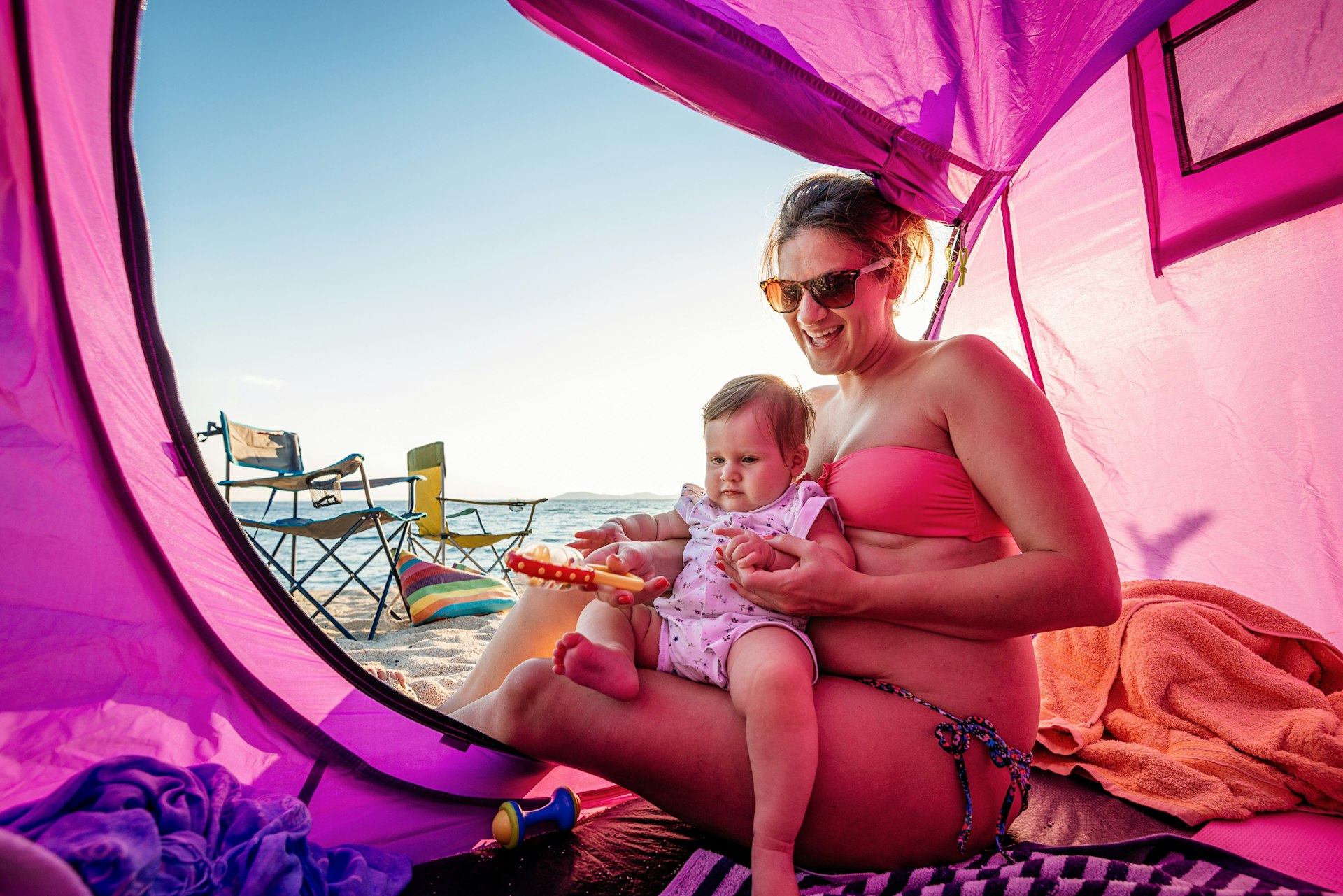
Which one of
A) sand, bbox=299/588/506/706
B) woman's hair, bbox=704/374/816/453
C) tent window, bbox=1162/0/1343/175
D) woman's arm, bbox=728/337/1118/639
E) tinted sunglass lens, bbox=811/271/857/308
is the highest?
tent window, bbox=1162/0/1343/175

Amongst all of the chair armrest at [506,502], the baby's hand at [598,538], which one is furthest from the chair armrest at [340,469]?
the baby's hand at [598,538]

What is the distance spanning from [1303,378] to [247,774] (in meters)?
2.75

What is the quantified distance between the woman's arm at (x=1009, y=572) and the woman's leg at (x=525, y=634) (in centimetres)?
52

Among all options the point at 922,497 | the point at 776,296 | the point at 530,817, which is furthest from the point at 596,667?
the point at 776,296

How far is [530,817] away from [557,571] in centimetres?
70

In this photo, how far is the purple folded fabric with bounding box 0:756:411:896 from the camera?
0.78m

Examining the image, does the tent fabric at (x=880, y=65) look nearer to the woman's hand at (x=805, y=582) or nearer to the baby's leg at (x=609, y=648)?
the woman's hand at (x=805, y=582)

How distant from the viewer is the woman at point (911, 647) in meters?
1.22

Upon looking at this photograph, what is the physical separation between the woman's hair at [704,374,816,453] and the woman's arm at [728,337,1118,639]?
43 centimetres

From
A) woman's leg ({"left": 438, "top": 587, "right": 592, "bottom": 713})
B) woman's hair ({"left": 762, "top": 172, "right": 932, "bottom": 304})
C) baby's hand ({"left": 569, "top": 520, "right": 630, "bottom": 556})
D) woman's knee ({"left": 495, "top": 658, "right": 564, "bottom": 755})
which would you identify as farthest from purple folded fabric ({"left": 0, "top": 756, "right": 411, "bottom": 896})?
woman's hair ({"left": 762, "top": 172, "right": 932, "bottom": 304})

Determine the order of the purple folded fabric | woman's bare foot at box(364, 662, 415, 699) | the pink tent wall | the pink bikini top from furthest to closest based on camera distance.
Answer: woman's bare foot at box(364, 662, 415, 699)
the pink tent wall
the pink bikini top
the purple folded fabric

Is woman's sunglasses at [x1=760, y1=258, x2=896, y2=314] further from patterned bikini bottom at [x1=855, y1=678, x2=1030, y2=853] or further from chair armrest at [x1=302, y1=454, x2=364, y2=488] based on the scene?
chair armrest at [x1=302, y1=454, x2=364, y2=488]

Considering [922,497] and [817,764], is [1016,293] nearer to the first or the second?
[922,497]

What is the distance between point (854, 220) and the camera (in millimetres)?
1636
